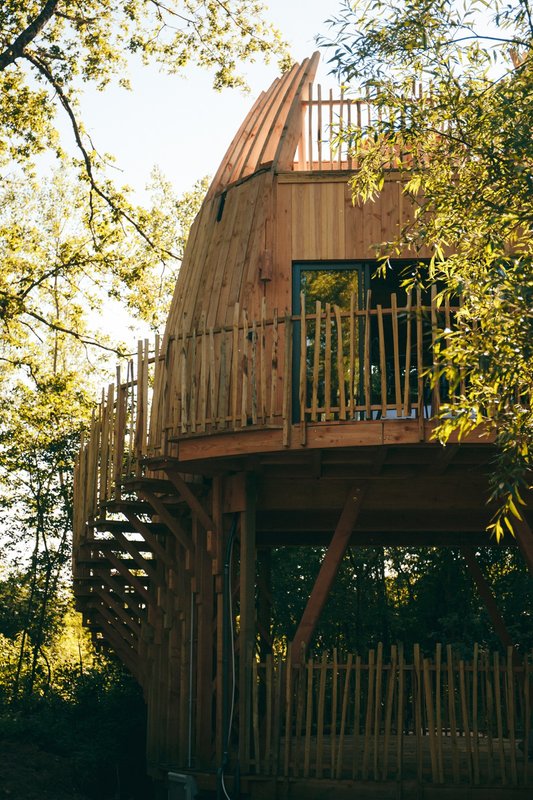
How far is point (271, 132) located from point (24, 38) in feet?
22.7

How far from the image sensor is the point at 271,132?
1435 centimetres

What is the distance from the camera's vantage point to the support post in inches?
440

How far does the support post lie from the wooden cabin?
2cm

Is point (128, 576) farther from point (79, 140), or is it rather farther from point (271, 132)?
point (79, 140)

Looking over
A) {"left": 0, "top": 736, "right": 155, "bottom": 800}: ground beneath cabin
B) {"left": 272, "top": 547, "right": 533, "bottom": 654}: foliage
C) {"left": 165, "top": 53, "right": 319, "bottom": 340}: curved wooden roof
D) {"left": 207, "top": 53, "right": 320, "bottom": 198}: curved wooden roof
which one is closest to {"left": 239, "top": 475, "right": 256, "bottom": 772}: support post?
{"left": 165, "top": 53, "right": 319, "bottom": 340}: curved wooden roof

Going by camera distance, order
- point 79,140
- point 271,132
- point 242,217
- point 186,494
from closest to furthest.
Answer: point 186,494, point 242,217, point 271,132, point 79,140

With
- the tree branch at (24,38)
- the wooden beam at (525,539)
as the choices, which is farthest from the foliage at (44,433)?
the wooden beam at (525,539)

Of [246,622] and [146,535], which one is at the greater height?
[146,535]

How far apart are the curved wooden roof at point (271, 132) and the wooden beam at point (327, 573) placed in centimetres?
455

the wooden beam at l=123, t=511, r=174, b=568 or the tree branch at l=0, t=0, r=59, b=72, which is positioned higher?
the tree branch at l=0, t=0, r=59, b=72

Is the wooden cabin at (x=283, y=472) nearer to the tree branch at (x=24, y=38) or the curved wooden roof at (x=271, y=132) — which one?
the curved wooden roof at (x=271, y=132)

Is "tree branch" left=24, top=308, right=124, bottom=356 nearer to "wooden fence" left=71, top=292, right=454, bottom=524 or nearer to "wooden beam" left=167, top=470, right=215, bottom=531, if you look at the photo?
"wooden fence" left=71, top=292, right=454, bottom=524

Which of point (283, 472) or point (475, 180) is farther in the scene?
point (283, 472)

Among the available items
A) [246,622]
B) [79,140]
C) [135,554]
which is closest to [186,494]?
[246,622]
